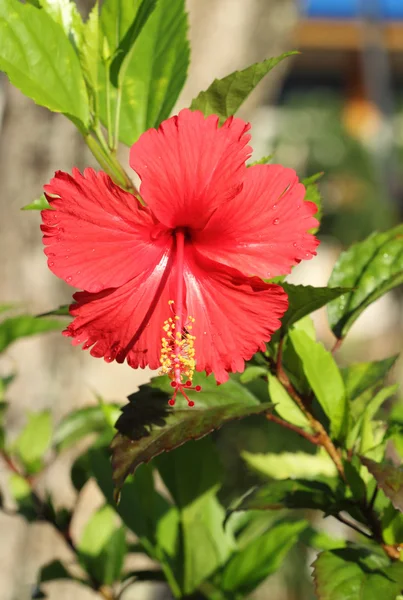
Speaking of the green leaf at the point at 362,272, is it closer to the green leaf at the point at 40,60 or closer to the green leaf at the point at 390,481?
the green leaf at the point at 390,481

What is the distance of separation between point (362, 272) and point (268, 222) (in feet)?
0.57

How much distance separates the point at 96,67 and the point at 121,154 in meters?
1.66

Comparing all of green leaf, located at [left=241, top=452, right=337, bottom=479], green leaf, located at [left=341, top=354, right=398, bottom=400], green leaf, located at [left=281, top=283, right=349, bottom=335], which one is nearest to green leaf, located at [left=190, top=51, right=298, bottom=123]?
green leaf, located at [left=281, top=283, right=349, bottom=335]

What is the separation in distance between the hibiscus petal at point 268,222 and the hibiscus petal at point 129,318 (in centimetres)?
6

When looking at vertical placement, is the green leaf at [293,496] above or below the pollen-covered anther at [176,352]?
below

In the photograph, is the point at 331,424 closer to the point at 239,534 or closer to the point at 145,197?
Result: the point at 145,197

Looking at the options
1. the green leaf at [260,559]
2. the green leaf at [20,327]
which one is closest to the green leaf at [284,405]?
the green leaf at [260,559]

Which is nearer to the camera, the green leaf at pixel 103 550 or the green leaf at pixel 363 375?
the green leaf at pixel 363 375

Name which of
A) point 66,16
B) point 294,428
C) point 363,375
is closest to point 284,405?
point 294,428

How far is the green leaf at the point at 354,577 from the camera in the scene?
560 millimetres

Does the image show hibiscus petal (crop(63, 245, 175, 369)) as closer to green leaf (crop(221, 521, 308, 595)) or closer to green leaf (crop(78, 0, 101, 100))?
green leaf (crop(78, 0, 101, 100))

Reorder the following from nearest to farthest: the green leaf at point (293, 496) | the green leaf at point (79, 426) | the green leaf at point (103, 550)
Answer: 1. the green leaf at point (293, 496)
2. the green leaf at point (103, 550)
3. the green leaf at point (79, 426)

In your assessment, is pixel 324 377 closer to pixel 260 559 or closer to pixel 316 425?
pixel 316 425

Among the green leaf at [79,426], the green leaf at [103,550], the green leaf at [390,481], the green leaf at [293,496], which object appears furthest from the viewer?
the green leaf at [79,426]
